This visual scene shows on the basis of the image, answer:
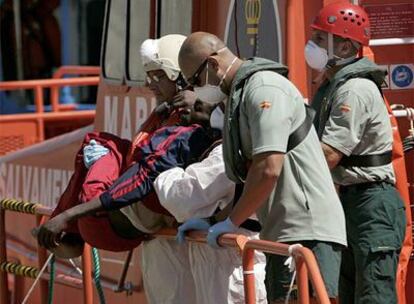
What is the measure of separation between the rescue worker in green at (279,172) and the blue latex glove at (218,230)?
0.08 ft

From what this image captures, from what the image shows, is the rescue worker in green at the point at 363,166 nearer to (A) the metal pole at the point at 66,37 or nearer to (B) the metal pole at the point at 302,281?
(B) the metal pole at the point at 302,281

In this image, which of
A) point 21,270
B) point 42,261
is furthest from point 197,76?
point 21,270

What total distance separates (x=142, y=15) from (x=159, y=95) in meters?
2.07

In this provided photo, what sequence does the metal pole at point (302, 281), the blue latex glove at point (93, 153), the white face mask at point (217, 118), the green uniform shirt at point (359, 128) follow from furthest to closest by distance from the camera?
the blue latex glove at point (93, 153), the green uniform shirt at point (359, 128), the white face mask at point (217, 118), the metal pole at point (302, 281)

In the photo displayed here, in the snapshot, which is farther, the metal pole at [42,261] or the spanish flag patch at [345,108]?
the metal pole at [42,261]

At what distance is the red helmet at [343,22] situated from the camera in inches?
233

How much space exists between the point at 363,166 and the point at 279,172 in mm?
1052

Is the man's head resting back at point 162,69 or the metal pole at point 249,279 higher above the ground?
the man's head resting back at point 162,69

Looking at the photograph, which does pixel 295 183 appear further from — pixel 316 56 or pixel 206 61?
pixel 316 56

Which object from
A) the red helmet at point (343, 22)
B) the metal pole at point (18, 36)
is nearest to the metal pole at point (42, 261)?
the red helmet at point (343, 22)

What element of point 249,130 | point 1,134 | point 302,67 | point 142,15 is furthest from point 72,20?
point 249,130

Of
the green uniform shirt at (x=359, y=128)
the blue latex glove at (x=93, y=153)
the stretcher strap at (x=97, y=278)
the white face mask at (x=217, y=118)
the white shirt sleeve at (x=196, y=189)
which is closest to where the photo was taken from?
the white shirt sleeve at (x=196, y=189)

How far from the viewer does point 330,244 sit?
4.99m

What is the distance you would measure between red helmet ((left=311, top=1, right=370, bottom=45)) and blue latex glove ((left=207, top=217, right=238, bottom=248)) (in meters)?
1.24
